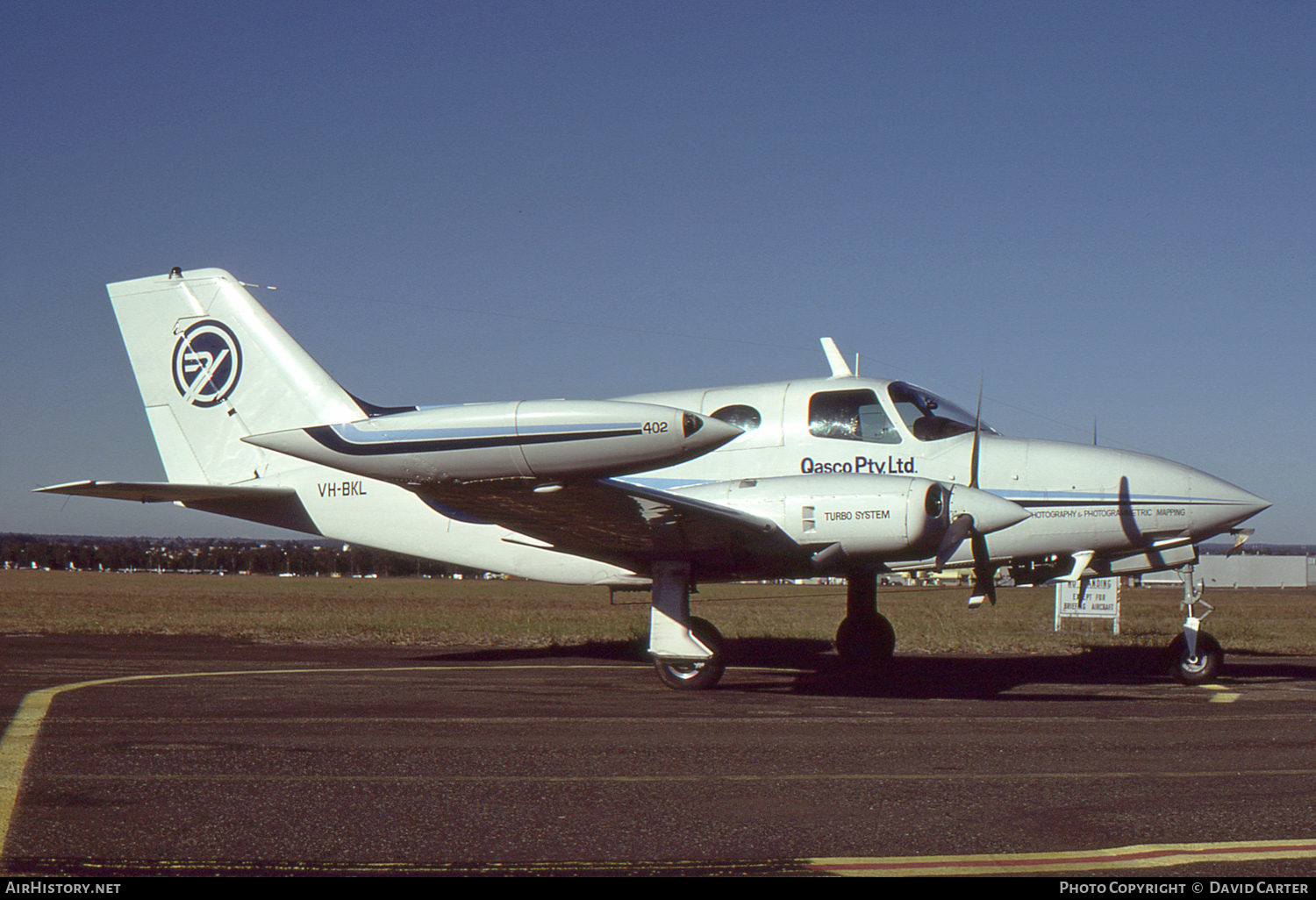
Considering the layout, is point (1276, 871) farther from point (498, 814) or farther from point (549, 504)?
point (549, 504)

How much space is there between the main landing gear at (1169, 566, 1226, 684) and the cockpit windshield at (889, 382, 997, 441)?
299 cm

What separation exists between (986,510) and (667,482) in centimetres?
397

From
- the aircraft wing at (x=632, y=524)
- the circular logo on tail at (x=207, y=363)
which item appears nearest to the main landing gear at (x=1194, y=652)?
the aircraft wing at (x=632, y=524)

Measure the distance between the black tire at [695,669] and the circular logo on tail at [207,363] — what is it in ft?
25.0

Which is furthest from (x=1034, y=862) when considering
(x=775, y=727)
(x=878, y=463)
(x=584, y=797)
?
(x=878, y=463)

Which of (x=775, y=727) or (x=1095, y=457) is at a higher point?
(x=1095, y=457)

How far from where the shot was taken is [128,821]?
5445mm

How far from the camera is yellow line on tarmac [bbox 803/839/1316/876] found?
473 centimetres

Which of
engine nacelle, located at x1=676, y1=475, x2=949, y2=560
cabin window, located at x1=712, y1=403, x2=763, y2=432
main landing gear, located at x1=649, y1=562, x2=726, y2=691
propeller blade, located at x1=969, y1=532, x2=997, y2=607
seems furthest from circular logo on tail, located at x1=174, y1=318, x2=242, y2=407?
propeller blade, located at x1=969, y1=532, x2=997, y2=607

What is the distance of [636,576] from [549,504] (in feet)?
10.1

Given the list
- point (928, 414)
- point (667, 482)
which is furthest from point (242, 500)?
point (928, 414)

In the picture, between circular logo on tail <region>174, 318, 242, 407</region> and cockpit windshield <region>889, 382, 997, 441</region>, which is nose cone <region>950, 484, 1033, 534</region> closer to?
cockpit windshield <region>889, 382, 997, 441</region>

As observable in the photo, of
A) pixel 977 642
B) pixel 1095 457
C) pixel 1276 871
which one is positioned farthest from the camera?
pixel 977 642

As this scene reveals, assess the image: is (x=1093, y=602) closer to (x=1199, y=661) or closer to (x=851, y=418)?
(x=1199, y=661)
